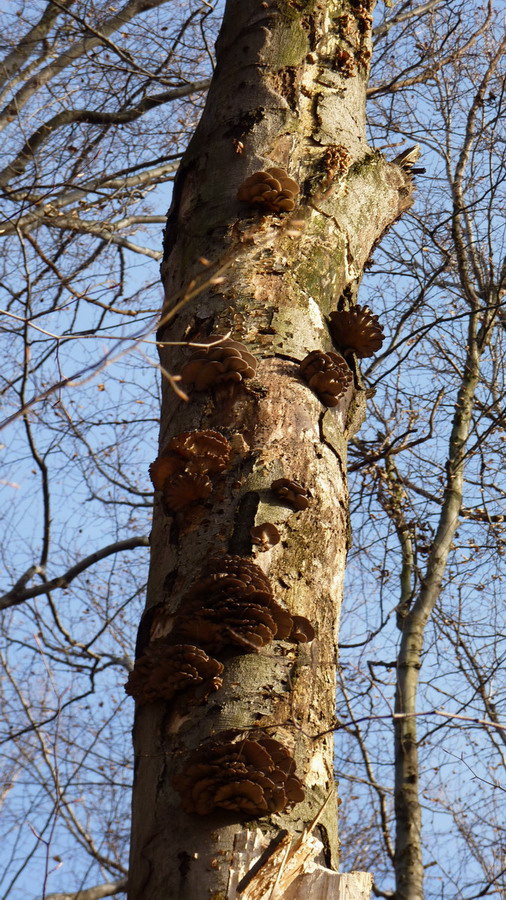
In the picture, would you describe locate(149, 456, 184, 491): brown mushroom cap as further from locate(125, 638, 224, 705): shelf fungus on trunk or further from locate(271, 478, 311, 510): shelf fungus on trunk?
→ locate(125, 638, 224, 705): shelf fungus on trunk

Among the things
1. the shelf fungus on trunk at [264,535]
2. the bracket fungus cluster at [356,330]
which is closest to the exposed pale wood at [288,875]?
the shelf fungus on trunk at [264,535]

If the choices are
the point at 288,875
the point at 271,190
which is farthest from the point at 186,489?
the point at 271,190

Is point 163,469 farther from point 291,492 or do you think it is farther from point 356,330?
point 356,330

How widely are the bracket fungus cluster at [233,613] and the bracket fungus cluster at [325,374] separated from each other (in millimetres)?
561

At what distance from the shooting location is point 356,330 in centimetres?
218

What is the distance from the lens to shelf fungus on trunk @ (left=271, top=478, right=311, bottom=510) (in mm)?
1740

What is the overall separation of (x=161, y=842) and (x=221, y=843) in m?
0.10

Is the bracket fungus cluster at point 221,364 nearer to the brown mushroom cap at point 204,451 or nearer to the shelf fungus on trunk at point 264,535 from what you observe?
the brown mushroom cap at point 204,451

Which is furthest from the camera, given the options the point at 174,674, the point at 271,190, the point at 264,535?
the point at 271,190

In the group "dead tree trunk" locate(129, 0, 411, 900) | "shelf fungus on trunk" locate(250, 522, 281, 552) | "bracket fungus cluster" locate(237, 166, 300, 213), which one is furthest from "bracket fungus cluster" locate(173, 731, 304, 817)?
"bracket fungus cluster" locate(237, 166, 300, 213)

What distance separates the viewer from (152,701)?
155 cm

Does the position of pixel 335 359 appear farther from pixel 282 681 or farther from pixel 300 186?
pixel 282 681

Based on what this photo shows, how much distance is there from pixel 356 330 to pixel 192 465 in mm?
659

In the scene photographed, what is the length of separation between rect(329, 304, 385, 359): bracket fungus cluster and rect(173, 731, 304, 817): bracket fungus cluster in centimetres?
110
